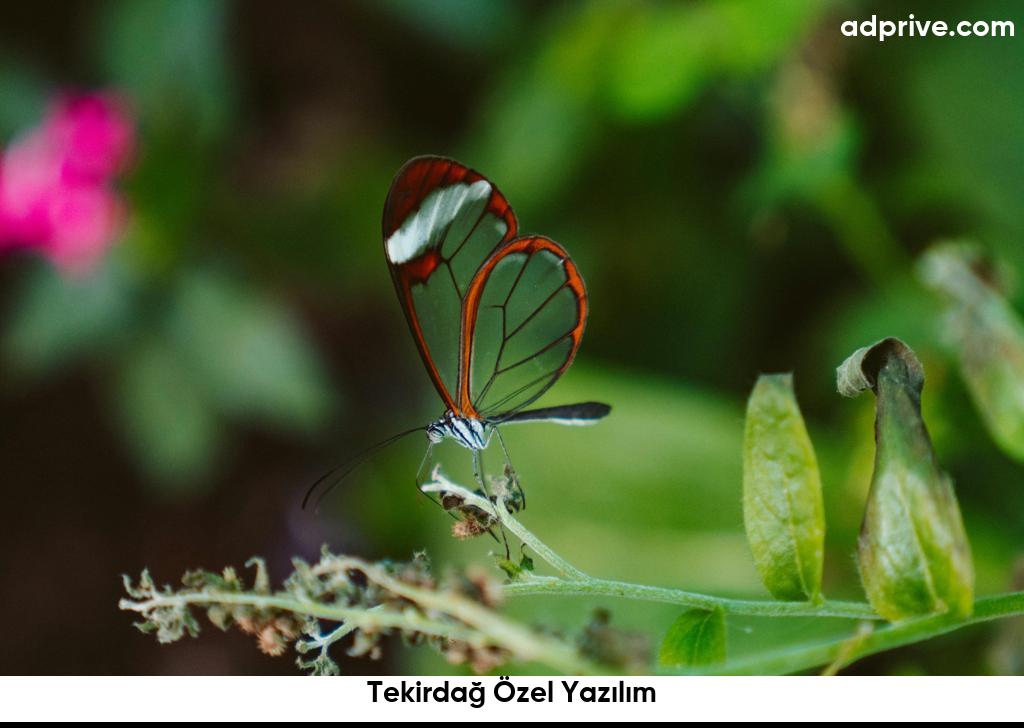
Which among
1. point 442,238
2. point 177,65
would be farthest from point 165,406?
point 442,238

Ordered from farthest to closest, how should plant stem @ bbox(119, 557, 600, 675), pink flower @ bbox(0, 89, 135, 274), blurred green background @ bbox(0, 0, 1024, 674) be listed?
pink flower @ bbox(0, 89, 135, 274) → blurred green background @ bbox(0, 0, 1024, 674) → plant stem @ bbox(119, 557, 600, 675)

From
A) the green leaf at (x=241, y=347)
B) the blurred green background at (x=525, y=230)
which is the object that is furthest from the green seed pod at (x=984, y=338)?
the green leaf at (x=241, y=347)

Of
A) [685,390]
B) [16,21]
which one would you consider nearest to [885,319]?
[685,390]

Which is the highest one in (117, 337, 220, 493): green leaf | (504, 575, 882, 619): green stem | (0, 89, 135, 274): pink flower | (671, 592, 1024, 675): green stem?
(0, 89, 135, 274): pink flower

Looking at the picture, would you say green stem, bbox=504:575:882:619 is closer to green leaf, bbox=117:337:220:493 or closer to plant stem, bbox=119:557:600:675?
plant stem, bbox=119:557:600:675

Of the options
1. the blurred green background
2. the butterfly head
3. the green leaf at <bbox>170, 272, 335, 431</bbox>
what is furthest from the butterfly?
the green leaf at <bbox>170, 272, 335, 431</bbox>

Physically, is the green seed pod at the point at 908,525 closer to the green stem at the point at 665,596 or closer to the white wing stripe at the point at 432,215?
the green stem at the point at 665,596

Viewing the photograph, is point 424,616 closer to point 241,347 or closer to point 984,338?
point 984,338

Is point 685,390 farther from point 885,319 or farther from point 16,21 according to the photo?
point 16,21
